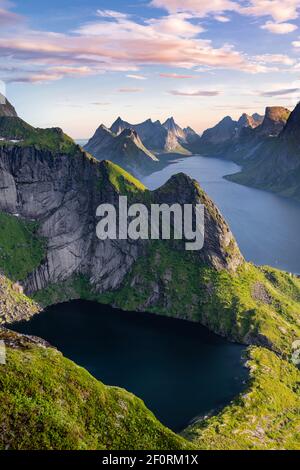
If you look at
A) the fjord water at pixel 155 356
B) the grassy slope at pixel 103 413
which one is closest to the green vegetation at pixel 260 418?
the grassy slope at pixel 103 413

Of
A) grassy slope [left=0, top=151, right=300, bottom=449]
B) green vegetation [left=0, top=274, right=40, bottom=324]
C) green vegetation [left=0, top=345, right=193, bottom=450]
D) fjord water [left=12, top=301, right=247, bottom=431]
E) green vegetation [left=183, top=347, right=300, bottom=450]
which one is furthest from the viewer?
green vegetation [left=0, top=274, right=40, bottom=324]

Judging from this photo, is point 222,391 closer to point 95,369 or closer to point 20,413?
point 95,369

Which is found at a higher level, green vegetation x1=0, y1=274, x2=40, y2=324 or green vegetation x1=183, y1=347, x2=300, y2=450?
green vegetation x1=0, y1=274, x2=40, y2=324

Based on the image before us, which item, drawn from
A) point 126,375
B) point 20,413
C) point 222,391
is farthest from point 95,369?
point 20,413

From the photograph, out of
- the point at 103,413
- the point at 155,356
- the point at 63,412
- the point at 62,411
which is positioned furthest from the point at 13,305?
the point at 63,412

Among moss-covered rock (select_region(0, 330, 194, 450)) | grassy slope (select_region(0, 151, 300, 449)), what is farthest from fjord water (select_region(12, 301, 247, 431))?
moss-covered rock (select_region(0, 330, 194, 450))

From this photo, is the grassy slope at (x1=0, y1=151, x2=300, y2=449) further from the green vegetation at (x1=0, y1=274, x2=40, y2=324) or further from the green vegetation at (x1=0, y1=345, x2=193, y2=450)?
the green vegetation at (x1=0, y1=274, x2=40, y2=324)
